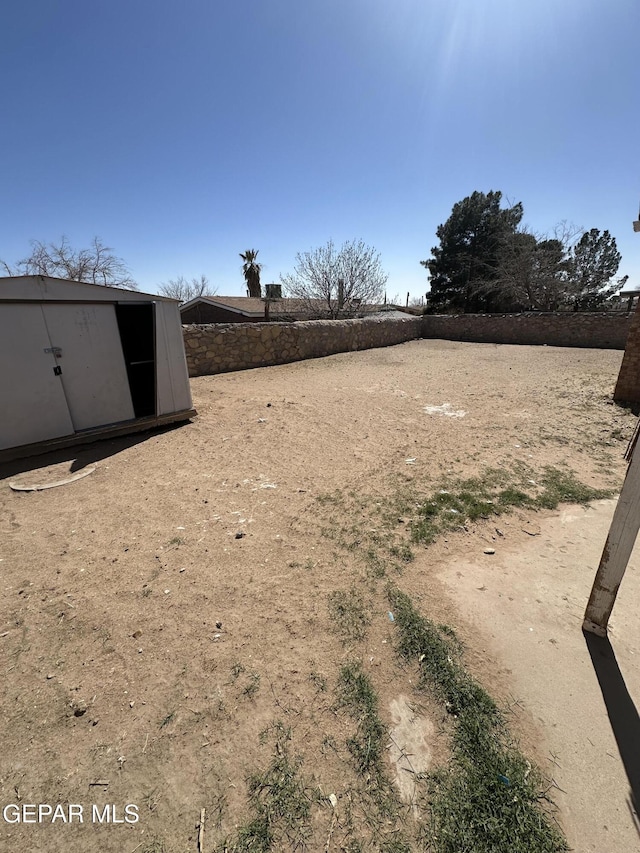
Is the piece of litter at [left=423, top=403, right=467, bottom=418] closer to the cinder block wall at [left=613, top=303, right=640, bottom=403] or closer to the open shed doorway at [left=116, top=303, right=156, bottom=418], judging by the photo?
the cinder block wall at [left=613, top=303, right=640, bottom=403]

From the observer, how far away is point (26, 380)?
439 centimetres

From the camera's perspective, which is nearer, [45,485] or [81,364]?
[45,485]

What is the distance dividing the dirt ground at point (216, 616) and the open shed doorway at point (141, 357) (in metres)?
0.73

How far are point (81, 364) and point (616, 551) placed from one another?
6.03 metres

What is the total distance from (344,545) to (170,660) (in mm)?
1475

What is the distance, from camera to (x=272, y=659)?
2.01 metres

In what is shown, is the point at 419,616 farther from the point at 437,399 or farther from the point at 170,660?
the point at 437,399

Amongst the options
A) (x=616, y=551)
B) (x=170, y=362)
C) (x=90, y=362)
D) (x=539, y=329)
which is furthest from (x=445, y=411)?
(x=539, y=329)

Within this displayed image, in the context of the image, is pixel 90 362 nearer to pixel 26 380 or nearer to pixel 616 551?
pixel 26 380

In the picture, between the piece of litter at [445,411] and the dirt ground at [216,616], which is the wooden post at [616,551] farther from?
the piece of litter at [445,411]

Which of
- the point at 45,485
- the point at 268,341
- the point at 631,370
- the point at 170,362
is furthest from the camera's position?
the point at 268,341

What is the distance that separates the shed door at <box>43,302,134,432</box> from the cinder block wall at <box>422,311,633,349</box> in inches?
706

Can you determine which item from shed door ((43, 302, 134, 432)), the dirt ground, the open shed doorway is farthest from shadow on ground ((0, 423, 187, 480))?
the open shed doorway

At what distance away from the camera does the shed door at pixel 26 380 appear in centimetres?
421
